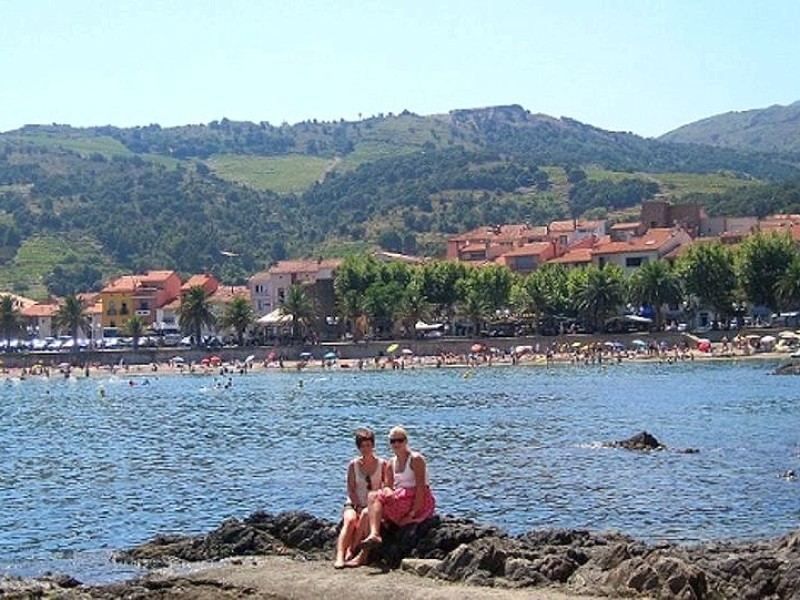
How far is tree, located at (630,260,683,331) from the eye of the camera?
104m

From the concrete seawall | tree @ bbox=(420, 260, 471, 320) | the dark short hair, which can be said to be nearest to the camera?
the dark short hair

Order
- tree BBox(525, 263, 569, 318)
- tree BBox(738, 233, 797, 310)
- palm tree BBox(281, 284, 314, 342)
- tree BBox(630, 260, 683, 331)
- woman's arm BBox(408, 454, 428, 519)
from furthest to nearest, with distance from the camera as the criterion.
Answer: palm tree BBox(281, 284, 314, 342) → tree BBox(525, 263, 569, 318) → tree BBox(630, 260, 683, 331) → tree BBox(738, 233, 797, 310) → woman's arm BBox(408, 454, 428, 519)

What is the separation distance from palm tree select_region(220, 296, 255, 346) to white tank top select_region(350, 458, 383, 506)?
10540 cm

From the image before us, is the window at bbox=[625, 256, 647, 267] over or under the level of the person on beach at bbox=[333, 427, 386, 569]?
over

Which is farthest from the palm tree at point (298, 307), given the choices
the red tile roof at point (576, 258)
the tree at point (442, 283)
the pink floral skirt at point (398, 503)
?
the pink floral skirt at point (398, 503)

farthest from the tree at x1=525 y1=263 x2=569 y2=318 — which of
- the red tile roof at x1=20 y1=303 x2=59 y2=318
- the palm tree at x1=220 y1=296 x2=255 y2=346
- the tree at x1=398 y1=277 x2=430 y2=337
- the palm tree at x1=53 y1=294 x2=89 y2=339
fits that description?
the red tile roof at x1=20 y1=303 x2=59 y2=318

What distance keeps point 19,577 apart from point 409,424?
33532mm

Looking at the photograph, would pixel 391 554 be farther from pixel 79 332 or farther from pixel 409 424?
pixel 79 332

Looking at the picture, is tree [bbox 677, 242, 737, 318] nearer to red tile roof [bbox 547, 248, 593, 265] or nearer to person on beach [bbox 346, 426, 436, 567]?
red tile roof [bbox 547, 248, 593, 265]

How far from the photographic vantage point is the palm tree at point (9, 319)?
13538 centimetres

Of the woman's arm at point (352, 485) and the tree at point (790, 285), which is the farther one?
the tree at point (790, 285)

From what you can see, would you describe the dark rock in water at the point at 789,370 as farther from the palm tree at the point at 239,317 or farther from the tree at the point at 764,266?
the palm tree at the point at 239,317

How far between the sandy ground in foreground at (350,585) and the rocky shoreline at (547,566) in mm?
169

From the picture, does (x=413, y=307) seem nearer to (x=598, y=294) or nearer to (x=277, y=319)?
(x=598, y=294)
